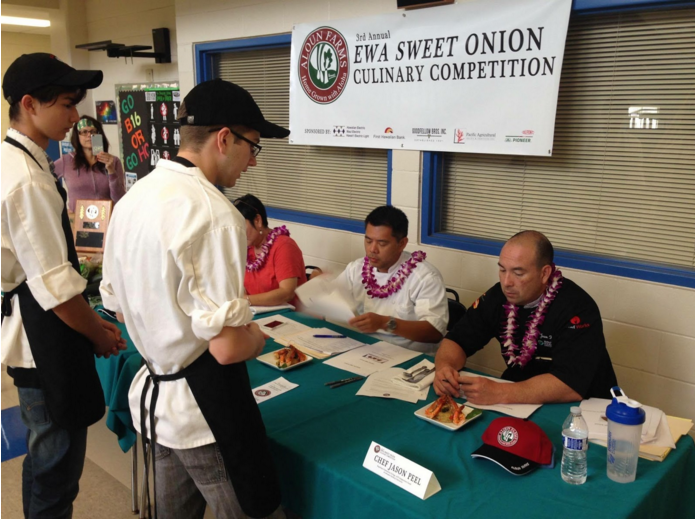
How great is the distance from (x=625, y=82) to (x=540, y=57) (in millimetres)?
389

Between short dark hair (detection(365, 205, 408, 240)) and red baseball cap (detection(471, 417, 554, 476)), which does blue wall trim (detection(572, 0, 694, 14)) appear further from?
red baseball cap (detection(471, 417, 554, 476))

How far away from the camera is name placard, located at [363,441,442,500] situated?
49.1 inches

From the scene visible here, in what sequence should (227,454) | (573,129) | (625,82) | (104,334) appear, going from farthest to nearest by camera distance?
(573,129) < (625,82) < (104,334) < (227,454)

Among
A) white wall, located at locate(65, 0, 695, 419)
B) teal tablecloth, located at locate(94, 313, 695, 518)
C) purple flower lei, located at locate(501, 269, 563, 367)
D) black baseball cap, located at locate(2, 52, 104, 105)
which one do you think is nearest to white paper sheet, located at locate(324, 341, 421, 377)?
teal tablecloth, located at locate(94, 313, 695, 518)

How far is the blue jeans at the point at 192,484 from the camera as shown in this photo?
130 centimetres

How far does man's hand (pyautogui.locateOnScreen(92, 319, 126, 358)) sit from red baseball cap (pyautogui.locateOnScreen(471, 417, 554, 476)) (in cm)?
115

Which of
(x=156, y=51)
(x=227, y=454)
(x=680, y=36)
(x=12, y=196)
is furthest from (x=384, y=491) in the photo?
(x=156, y=51)

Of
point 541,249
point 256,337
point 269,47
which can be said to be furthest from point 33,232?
point 269,47

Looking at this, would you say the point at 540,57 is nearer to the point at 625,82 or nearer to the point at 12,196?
the point at 625,82

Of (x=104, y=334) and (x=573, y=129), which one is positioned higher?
(x=573, y=129)

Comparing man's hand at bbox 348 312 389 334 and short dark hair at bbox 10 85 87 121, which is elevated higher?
short dark hair at bbox 10 85 87 121

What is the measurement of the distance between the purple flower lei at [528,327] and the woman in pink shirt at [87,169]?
347 cm

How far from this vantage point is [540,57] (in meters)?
2.56

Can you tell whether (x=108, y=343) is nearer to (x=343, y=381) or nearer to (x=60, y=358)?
(x=60, y=358)
